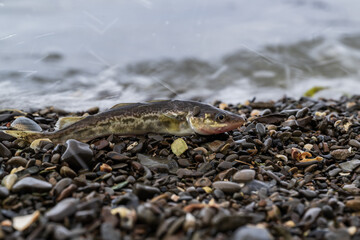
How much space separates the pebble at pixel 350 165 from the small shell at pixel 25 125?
9.62 ft

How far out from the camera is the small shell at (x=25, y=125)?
154 inches

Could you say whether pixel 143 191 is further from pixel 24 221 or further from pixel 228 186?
pixel 24 221

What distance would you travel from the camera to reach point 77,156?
3.10 meters

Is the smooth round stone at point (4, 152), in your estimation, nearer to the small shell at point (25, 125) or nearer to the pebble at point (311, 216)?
the small shell at point (25, 125)

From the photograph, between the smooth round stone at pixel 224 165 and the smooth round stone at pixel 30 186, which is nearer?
the smooth round stone at pixel 30 186

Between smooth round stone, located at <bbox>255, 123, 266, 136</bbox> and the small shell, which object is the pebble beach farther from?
the small shell

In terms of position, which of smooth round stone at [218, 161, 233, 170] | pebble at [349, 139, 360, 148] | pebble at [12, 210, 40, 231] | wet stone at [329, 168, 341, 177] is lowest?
wet stone at [329, 168, 341, 177]

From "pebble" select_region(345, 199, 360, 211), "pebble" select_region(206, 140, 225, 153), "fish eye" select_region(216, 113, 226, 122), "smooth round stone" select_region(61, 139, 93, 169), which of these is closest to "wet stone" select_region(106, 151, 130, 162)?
"smooth round stone" select_region(61, 139, 93, 169)

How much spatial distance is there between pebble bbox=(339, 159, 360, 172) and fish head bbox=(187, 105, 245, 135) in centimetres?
97

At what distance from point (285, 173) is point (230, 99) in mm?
3199

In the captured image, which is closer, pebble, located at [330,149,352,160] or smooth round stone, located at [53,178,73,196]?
smooth round stone, located at [53,178,73,196]

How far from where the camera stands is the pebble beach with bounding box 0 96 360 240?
7.30 ft

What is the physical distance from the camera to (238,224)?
7.09 ft

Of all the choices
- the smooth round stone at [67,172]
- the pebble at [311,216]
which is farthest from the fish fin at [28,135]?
the pebble at [311,216]
